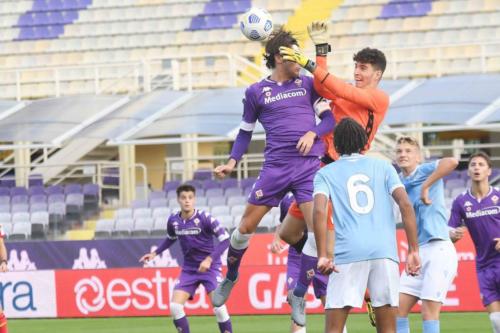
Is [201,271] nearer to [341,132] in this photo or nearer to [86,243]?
[341,132]

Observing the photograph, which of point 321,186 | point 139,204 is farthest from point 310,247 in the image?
point 139,204

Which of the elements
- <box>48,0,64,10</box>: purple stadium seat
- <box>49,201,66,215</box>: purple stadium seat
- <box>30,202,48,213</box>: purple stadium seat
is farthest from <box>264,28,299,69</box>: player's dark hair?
<box>48,0,64,10</box>: purple stadium seat

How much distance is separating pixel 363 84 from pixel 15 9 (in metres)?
26.9

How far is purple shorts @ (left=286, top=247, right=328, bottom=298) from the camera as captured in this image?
11.0m

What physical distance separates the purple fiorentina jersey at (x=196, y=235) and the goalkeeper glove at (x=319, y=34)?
4.44 metres

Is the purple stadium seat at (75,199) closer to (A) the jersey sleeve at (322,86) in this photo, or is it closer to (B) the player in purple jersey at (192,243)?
(B) the player in purple jersey at (192,243)

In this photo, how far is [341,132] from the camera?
8.14 metres

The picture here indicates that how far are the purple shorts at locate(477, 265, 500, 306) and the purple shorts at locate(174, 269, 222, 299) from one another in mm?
3526

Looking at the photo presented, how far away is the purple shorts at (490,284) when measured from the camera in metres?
10.9

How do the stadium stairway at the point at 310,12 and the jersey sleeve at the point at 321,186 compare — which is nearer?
the jersey sleeve at the point at 321,186

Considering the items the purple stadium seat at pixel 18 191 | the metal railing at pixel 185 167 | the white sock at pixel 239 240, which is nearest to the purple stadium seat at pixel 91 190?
the purple stadium seat at pixel 18 191

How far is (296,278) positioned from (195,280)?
225 cm

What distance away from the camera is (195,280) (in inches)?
530

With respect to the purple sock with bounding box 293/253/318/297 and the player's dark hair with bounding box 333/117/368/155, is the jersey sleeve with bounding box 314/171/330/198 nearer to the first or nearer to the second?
the player's dark hair with bounding box 333/117/368/155
